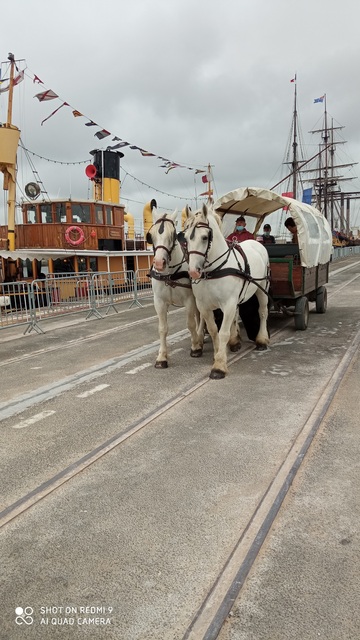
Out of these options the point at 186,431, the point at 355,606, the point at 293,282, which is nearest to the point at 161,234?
the point at 186,431

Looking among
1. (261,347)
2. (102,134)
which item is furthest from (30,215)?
(261,347)

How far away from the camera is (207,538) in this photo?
105 inches

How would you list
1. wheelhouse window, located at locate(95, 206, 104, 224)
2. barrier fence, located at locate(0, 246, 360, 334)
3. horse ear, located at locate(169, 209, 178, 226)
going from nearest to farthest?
horse ear, located at locate(169, 209, 178, 226) → barrier fence, located at locate(0, 246, 360, 334) → wheelhouse window, located at locate(95, 206, 104, 224)

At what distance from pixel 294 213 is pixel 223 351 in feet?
12.9

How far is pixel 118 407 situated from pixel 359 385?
3.17m

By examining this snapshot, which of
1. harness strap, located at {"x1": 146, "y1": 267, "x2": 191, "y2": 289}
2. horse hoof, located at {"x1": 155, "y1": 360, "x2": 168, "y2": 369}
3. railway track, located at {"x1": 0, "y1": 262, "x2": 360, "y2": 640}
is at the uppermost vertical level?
harness strap, located at {"x1": 146, "y1": 267, "x2": 191, "y2": 289}

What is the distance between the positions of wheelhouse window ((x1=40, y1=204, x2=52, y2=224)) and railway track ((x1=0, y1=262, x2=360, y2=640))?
15282 millimetres

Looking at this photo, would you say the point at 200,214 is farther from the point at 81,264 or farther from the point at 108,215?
the point at 108,215

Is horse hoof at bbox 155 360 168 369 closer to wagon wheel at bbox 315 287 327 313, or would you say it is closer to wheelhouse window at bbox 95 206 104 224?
wagon wheel at bbox 315 287 327 313

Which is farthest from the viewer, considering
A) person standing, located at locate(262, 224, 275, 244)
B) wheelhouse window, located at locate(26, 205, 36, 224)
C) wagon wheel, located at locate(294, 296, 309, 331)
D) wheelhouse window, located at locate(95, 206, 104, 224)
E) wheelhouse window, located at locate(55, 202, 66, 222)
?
wheelhouse window, located at locate(95, 206, 104, 224)

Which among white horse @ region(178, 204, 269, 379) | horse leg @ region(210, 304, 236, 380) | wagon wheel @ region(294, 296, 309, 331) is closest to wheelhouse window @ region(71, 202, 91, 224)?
wagon wheel @ region(294, 296, 309, 331)

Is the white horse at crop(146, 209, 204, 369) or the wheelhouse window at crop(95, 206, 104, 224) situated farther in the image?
the wheelhouse window at crop(95, 206, 104, 224)

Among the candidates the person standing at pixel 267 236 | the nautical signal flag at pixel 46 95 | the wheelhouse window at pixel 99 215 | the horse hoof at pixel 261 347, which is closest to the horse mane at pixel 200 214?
the horse hoof at pixel 261 347

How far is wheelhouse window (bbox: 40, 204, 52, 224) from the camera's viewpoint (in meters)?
19.9
